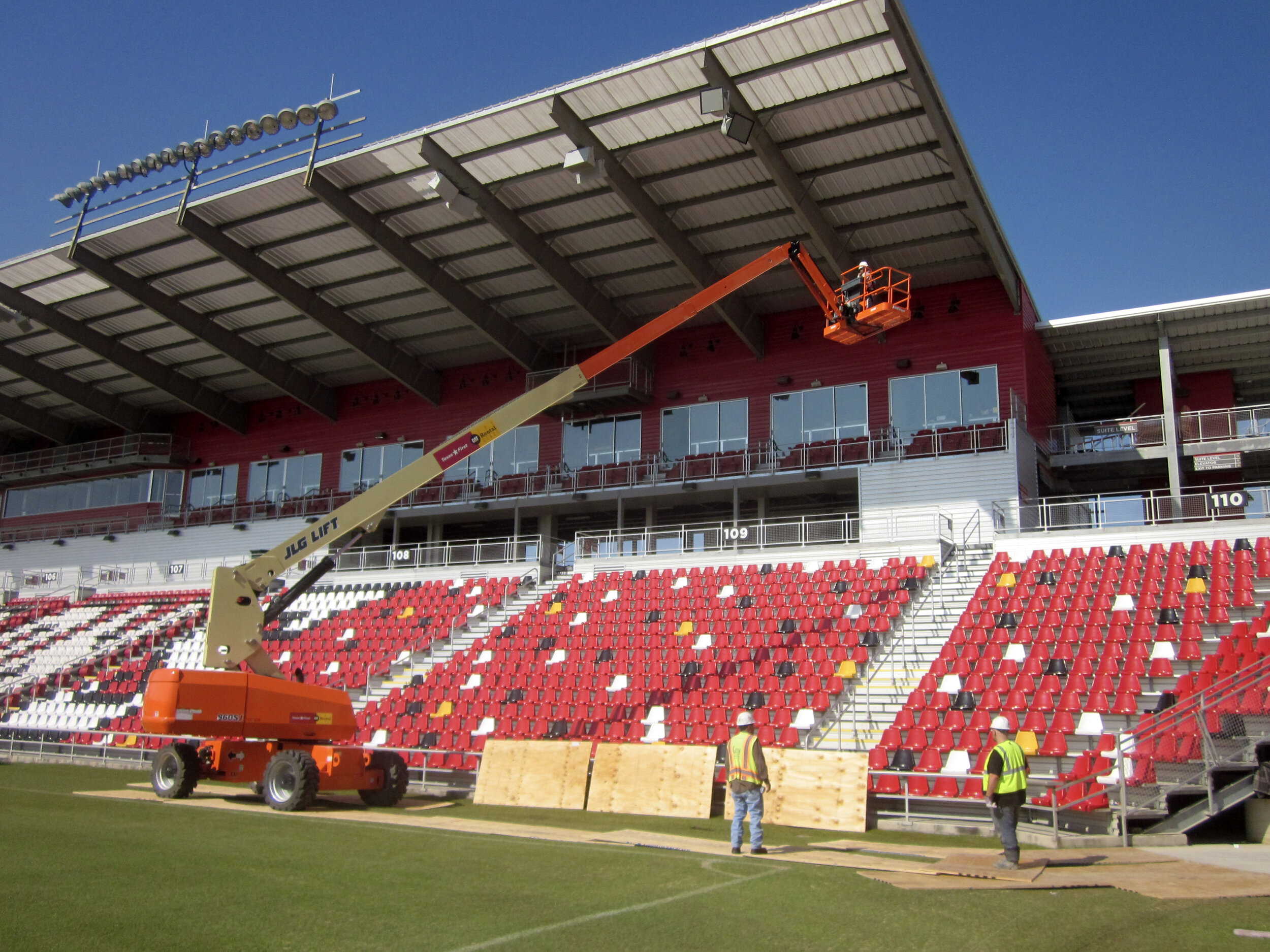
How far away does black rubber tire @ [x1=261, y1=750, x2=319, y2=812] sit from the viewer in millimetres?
13719

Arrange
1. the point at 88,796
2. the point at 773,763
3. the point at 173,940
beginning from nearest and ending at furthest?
the point at 173,940, the point at 773,763, the point at 88,796

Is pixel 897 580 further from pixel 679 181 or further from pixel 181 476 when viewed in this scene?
pixel 181 476

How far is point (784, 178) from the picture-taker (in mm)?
24266

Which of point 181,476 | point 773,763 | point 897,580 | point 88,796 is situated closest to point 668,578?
point 897,580

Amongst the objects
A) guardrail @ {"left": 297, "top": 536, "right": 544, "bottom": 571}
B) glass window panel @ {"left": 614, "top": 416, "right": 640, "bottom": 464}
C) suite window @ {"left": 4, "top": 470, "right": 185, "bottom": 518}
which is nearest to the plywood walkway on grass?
guardrail @ {"left": 297, "top": 536, "right": 544, "bottom": 571}

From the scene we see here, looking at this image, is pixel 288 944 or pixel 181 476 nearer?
pixel 288 944

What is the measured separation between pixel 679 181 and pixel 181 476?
88.8 feet

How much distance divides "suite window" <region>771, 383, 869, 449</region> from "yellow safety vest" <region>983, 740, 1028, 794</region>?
19175 millimetres

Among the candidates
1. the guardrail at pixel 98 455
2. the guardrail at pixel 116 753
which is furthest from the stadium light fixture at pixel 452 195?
the guardrail at pixel 98 455

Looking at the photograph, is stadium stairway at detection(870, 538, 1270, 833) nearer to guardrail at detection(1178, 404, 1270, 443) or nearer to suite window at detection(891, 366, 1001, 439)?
guardrail at detection(1178, 404, 1270, 443)

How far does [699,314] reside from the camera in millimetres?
32156

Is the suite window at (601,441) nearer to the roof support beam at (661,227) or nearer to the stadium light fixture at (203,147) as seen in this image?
the roof support beam at (661,227)

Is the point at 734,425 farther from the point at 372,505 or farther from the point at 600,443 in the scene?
the point at 372,505

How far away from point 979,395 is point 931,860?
19.7 m
